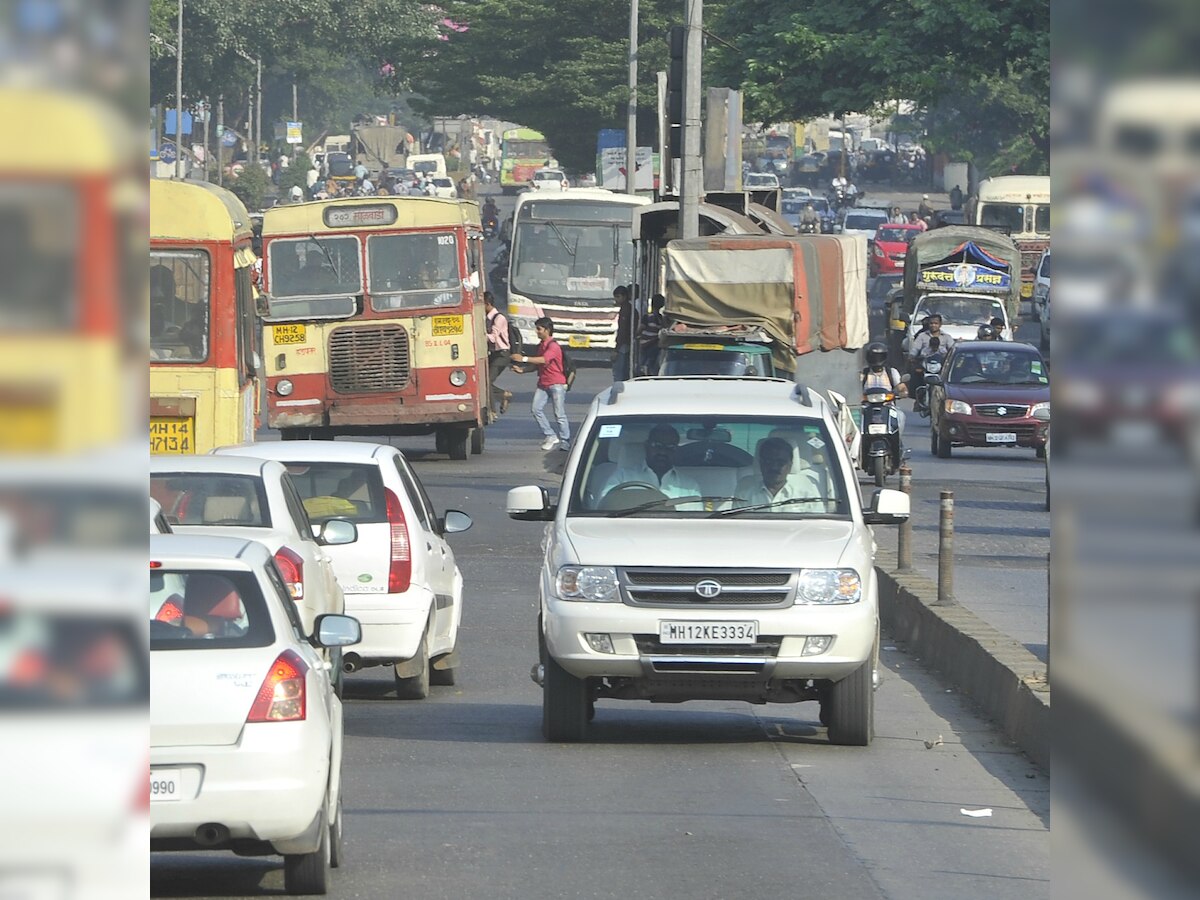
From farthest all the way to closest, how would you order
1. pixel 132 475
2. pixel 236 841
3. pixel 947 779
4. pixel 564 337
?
pixel 564 337 → pixel 947 779 → pixel 236 841 → pixel 132 475

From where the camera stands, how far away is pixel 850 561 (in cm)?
1086

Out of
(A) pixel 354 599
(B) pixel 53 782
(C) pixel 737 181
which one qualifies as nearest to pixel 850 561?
(A) pixel 354 599

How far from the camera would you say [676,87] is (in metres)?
25.7

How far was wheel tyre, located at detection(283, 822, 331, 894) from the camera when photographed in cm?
750

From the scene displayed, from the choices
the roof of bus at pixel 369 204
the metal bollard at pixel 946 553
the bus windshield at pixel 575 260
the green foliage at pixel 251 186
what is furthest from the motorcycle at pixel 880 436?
the green foliage at pixel 251 186

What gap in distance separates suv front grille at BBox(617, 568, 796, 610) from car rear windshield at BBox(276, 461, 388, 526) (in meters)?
2.31

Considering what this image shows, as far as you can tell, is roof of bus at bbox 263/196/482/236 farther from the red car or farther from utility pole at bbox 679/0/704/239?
the red car

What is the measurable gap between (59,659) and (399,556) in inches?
452

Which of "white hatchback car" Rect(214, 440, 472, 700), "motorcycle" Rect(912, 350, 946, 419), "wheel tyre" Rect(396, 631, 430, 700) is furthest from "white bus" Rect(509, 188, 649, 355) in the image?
"wheel tyre" Rect(396, 631, 430, 700)

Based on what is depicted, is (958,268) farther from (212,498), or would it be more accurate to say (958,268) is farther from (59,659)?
(59,659)

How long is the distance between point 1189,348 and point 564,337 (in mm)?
44729

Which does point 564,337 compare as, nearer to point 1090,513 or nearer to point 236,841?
point 236,841

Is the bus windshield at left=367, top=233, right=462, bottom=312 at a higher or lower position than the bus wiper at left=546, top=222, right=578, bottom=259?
lower

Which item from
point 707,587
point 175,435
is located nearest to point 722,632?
point 707,587
